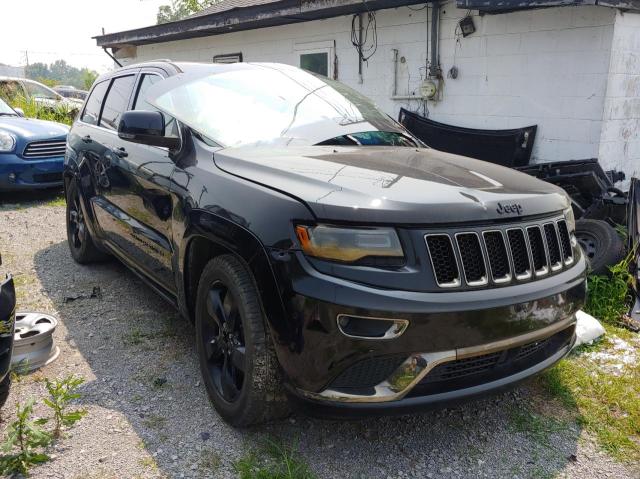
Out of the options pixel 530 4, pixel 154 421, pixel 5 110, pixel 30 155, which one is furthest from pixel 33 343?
pixel 5 110

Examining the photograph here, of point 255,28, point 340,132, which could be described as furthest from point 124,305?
point 255,28

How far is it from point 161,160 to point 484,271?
1.96 m

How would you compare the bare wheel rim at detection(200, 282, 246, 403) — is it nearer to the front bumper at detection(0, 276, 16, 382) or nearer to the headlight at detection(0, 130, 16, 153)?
the front bumper at detection(0, 276, 16, 382)

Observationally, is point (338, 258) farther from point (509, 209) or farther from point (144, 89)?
point (144, 89)

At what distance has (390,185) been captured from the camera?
243 cm

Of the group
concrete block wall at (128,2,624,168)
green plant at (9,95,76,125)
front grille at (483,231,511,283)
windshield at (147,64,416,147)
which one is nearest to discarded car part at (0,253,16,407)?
windshield at (147,64,416,147)

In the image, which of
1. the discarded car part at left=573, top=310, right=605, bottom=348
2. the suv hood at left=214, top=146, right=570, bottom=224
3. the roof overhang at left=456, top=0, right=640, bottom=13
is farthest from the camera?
the roof overhang at left=456, top=0, right=640, bottom=13

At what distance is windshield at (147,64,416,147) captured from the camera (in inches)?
125

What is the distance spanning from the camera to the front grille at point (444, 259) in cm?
223

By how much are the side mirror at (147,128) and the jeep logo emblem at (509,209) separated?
175 cm

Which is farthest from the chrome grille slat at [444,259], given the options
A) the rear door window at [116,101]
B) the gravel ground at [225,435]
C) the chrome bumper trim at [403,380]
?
the rear door window at [116,101]

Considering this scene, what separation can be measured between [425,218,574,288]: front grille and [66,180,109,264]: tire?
3630 mm

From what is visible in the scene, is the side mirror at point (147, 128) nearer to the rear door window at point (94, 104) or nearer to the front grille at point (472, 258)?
the front grille at point (472, 258)

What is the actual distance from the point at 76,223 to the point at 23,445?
314 cm
